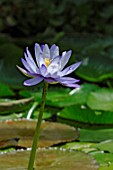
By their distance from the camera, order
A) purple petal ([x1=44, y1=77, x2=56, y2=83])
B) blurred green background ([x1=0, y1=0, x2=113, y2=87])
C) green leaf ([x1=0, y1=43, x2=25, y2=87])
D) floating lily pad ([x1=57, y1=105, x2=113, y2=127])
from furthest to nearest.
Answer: blurred green background ([x1=0, y1=0, x2=113, y2=87])
green leaf ([x1=0, y1=43, x2=25, y2=87])
floating lily pad ([x1=57, y1=105, x2=113, y2=127])
purple petal ([x1=44, y1=77, x2=56, y2=83])

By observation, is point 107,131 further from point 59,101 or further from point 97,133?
point 59,101

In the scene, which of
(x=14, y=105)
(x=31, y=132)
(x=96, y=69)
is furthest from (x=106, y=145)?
(x=96, y=69)

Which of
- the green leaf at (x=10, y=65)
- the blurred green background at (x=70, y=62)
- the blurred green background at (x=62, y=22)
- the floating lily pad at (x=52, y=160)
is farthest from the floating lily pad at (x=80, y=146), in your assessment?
the blurred green background at (x=62, y=22)

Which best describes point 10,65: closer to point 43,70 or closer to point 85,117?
point 85,117

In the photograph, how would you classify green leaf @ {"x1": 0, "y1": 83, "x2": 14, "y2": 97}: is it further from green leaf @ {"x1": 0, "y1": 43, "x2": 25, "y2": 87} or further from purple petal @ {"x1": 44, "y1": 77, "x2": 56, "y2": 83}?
purple petal @ {"x1": 44, "y1": 77, "x2": 56, "y2": 83}

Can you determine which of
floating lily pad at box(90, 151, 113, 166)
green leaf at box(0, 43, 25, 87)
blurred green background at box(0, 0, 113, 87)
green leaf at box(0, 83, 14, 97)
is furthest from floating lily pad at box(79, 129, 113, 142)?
blurred green background at box(0, 0, 113, 87)

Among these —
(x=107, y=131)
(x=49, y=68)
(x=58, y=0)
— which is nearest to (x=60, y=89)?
(x=107, y=131)
